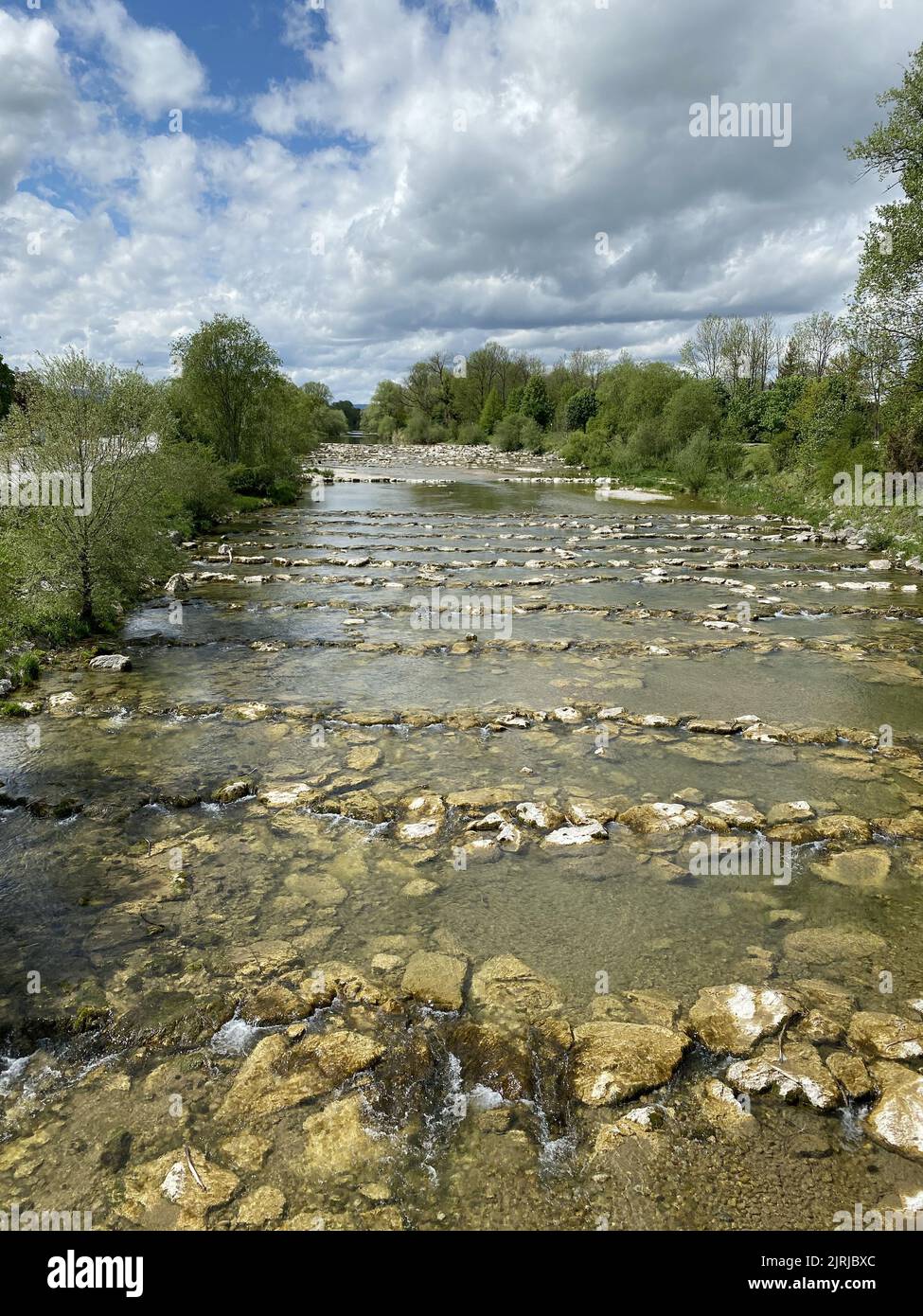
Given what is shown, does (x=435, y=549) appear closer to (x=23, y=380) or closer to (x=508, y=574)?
(x=508, y=574)

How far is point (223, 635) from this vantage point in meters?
16.0

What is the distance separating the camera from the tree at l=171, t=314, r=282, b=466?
45.0 meters

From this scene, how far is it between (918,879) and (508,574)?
17.0m

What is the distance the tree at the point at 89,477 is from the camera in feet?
48.0

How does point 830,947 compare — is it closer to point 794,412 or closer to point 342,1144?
point 342,1144

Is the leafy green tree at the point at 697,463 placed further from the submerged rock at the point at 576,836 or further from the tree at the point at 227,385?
the submerged rock at the point at 576,836

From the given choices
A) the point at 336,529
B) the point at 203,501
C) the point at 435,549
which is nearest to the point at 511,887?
the point at 435,549

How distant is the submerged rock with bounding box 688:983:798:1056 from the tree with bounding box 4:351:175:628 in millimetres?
14161

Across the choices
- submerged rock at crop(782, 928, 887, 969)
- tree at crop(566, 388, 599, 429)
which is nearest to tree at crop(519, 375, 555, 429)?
tree at crop(566, 388, 599, 429)

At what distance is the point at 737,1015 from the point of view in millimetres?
5156

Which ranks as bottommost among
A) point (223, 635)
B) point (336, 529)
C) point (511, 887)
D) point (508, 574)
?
point (511, 887)

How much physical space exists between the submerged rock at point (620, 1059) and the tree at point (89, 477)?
1380cm

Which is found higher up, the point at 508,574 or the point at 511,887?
the point at 508,574

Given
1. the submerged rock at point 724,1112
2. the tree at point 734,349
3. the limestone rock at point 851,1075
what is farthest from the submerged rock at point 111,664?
the tree at point 734,349
